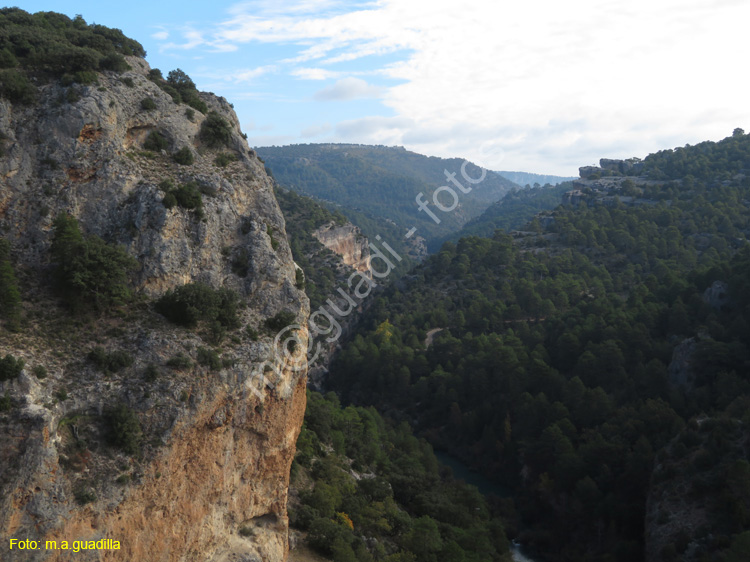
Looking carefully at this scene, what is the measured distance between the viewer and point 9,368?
14906 mm

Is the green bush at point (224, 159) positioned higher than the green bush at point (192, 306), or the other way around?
Result: the green bush at point (224, 159)

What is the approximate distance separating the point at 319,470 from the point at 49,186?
20.4 metres

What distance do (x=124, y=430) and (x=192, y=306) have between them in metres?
4.49

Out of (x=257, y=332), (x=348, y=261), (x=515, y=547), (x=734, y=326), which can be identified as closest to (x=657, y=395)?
(x=734, y=326)

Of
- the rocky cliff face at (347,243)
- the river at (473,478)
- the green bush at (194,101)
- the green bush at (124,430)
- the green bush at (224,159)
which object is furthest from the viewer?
the rocky cliff face at (347,243)

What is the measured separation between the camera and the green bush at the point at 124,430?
15.8 m

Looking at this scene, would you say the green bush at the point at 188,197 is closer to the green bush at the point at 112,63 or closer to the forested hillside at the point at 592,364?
the green bush at the point at 112,63

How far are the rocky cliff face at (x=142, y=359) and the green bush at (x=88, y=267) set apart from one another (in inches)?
23.3

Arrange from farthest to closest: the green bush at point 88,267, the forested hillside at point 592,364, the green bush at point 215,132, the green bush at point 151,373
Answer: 1. the forested hillside at point 592,364
2. the green bush at point 215,132
3. the green bush at point 88,267
4. the green bush at point 151,373

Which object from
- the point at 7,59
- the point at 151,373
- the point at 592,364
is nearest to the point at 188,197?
the point at 151,373

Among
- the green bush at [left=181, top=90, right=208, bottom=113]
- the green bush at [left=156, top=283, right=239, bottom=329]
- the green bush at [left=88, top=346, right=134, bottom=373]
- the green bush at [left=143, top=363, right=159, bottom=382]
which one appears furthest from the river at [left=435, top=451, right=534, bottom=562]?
the green bush at [left=88, top=346, right=134, bottom=373]

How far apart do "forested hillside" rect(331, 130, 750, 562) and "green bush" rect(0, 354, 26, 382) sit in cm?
2990

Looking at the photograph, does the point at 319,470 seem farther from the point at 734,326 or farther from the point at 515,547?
the point at 734,326

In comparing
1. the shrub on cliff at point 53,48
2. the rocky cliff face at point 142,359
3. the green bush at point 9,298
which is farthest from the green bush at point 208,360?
the shrub on cliff at point 53,48
